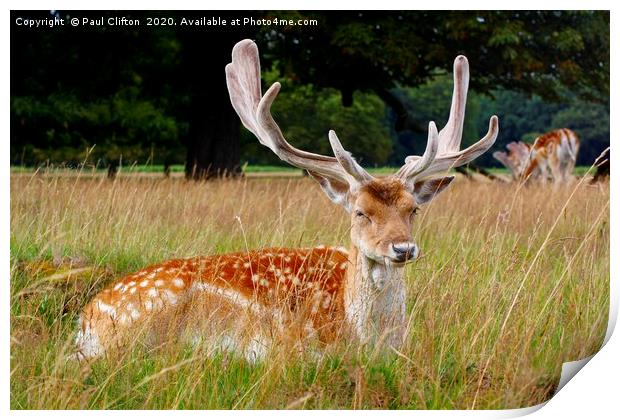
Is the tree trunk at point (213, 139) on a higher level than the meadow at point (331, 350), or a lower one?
higher

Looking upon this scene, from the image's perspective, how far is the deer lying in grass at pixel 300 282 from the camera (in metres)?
2.59

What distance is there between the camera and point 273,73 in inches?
235

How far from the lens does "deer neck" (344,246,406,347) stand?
102 inches

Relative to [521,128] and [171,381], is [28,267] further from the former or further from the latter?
[521,128]

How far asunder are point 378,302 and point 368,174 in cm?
38

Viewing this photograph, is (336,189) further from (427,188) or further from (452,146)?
(452,146)

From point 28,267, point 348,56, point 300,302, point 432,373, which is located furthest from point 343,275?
point 348,56

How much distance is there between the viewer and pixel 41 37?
3506 millimetres

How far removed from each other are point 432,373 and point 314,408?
0.35 m

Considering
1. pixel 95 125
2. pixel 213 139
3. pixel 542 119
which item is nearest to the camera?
pixel 542 119

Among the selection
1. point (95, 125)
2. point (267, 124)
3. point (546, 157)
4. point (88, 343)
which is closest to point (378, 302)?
point (267, 124)

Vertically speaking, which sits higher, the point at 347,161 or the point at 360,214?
the point at 347,161

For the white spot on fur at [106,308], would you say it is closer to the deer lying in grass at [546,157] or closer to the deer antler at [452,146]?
the deer antler at [452,146]

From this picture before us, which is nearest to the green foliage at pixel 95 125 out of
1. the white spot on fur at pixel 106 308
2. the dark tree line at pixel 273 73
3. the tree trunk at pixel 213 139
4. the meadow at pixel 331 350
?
the dark tree line at pixel 273 73
